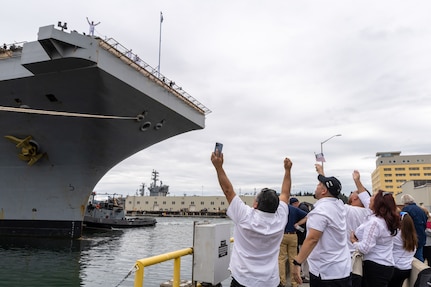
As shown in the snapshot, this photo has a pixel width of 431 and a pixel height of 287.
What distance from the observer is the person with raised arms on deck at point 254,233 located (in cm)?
237

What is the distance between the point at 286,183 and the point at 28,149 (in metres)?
13.8

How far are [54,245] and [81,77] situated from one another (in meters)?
7.61

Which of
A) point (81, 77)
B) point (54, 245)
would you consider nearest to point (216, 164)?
point (81, 77)

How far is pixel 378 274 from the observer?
10.5 feet

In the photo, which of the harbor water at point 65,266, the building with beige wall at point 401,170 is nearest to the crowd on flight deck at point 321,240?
the harbor water at point 65,266

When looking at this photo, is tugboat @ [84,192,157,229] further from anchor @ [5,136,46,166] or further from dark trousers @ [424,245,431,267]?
dark trousers @ [424,245,431,267]

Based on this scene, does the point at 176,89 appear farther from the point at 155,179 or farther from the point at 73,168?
the point at 155,179

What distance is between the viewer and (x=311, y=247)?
250 centimetres

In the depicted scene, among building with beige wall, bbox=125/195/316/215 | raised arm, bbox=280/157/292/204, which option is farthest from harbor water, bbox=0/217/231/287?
building with beige wall, bbox=125/195/316/215

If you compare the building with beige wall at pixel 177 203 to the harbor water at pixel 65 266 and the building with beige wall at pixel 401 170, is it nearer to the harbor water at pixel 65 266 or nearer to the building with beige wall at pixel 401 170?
the building with beige wall at pixel 401 170

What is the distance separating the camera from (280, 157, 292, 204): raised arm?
281cm

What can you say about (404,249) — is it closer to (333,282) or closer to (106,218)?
(333,282)

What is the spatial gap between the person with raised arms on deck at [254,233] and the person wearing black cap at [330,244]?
0.27 m

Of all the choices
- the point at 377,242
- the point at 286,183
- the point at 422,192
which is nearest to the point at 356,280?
the point at 377,242
